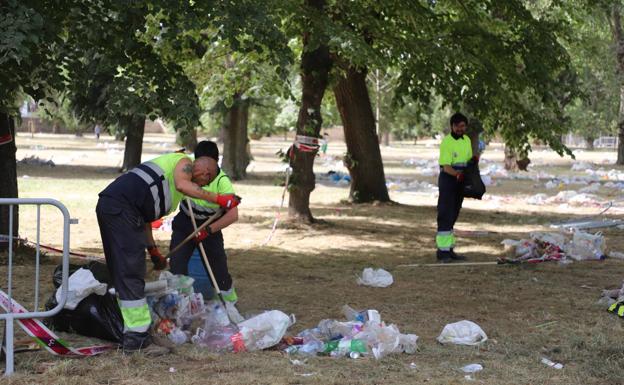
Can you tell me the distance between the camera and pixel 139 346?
213 inches

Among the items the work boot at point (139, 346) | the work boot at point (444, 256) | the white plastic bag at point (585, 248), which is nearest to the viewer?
the work boot at point (139, 346)

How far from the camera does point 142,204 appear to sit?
5516mm

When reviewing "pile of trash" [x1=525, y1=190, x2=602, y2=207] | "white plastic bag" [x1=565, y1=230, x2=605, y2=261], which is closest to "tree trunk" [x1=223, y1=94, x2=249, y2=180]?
"pile of trash" [x1=525, y1=190, x2=602, y2=207]

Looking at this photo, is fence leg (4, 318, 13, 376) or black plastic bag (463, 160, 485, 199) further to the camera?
black plastic bag (463, 160, 485, 199)

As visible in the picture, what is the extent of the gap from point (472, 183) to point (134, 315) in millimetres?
5143

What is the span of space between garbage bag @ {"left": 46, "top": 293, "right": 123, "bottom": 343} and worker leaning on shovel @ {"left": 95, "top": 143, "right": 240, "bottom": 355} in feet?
0.42

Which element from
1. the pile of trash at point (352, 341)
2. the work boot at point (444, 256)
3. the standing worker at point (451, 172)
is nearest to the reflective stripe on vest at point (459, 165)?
the standing worker at point (451, 172)

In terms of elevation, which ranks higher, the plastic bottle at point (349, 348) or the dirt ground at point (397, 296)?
the plastic bottle at point (349, 348)

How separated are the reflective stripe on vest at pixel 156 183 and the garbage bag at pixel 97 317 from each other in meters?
0.72

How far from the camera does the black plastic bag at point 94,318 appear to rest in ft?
18.4

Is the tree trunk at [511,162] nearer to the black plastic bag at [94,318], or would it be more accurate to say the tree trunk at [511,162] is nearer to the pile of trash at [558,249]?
the pile of trash at [558,249]

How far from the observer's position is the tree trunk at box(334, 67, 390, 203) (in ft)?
→ 52.9

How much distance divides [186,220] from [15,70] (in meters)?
2.26

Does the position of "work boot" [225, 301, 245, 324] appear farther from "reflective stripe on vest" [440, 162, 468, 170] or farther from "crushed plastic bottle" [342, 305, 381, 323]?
"reflective stripe on vest" [440, 162, 468, 170]
